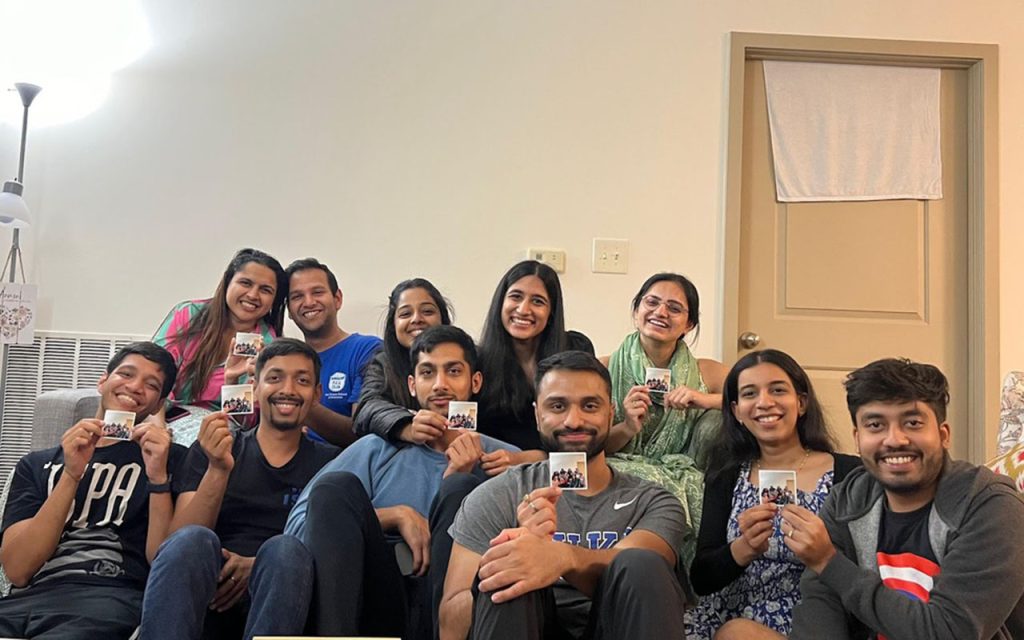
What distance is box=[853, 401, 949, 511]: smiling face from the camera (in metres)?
1.83

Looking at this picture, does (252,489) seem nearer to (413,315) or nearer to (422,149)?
(413,315)

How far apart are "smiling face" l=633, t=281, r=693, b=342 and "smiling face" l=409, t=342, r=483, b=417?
599mm

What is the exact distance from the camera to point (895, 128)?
400 cm

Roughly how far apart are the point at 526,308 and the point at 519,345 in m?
0.13

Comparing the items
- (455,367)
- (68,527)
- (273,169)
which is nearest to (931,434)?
(455,367)

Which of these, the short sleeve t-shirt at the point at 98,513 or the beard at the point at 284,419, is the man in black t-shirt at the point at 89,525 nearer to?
the short sleeve t-shirt at the point at 98,513

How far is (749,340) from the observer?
12.8 feet

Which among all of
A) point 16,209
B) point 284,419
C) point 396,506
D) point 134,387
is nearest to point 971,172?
point 396,506

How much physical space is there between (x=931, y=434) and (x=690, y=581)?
68 centimetres

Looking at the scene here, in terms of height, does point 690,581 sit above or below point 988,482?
below

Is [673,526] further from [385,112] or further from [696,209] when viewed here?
[385,112]

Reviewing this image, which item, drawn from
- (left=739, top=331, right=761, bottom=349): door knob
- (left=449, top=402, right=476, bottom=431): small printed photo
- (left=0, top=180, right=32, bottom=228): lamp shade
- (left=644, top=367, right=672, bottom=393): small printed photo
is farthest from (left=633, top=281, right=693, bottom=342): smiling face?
(left=0, top=180, right=32, bottom=228): lamp shade

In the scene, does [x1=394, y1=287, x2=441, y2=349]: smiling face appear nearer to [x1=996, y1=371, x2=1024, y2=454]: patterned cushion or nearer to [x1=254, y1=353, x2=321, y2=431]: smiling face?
[x1=254, y1=353, x2=321, y2=431]: smiling face

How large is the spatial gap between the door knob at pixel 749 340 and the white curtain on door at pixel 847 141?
587mm
